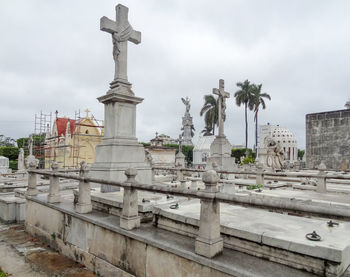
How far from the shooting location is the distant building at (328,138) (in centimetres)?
1622

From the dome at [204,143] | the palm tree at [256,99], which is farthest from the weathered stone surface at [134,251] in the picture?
the palm tree at [256,99]

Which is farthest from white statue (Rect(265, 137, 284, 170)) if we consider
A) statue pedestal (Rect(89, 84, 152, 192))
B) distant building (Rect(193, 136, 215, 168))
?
distant building (Rect(193, 136, 215, 168))

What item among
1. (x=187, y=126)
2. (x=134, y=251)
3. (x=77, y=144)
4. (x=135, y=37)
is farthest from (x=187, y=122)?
(x=134, y=251)

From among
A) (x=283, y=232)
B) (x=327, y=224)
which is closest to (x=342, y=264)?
(x=283, y=232)

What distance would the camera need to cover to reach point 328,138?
55.7 feet

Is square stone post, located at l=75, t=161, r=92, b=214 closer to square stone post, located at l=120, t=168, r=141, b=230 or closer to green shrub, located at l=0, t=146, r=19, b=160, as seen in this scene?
square stone post, located at l=120, t=168, r=141, b=230

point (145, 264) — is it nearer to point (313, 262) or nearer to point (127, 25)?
point (313, 262)

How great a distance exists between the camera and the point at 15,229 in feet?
22.3

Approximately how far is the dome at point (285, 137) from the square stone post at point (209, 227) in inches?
1940

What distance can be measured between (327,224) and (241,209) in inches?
54.6

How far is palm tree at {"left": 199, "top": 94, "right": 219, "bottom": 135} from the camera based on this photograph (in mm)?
53688

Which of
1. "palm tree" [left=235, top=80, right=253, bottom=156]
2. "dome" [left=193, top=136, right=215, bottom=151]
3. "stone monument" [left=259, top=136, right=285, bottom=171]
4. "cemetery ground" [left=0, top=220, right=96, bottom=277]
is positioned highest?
"palm tree" [left=235, top=80, right=253, bottom=156]

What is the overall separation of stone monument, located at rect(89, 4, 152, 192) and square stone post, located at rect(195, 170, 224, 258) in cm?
369

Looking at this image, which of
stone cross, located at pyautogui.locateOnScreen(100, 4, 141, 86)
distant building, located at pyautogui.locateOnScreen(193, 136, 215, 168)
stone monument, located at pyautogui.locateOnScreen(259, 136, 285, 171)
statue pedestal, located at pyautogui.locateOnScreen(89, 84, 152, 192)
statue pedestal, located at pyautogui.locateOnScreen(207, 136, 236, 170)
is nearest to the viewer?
statue pedestal, located at pyautogui.locateOnScreen(89, 84, 152, 192)
